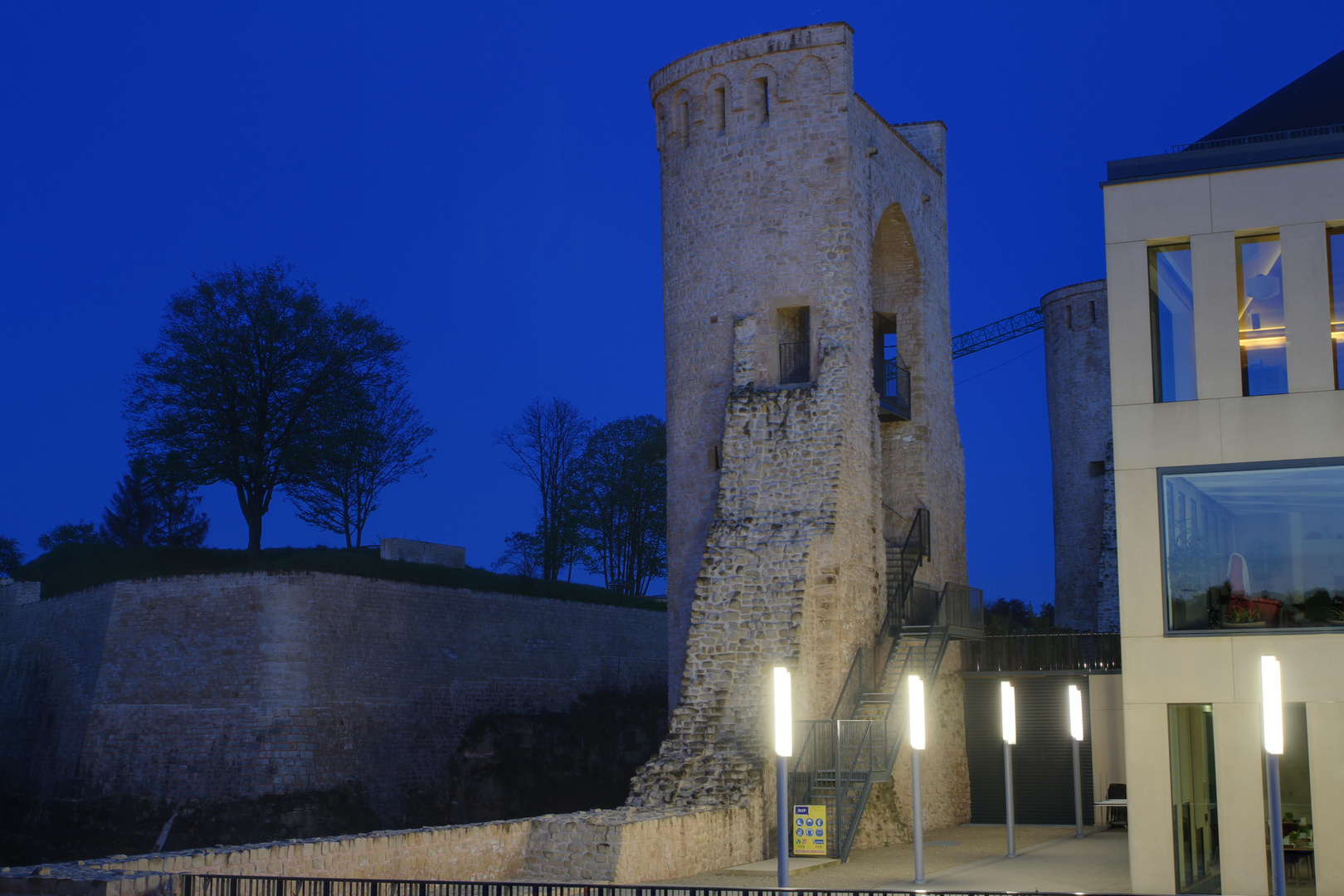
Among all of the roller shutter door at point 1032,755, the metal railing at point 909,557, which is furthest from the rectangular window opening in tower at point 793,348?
the roller shutter door at point 1032,755

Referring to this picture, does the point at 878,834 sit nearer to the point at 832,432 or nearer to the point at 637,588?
the point at 832,432

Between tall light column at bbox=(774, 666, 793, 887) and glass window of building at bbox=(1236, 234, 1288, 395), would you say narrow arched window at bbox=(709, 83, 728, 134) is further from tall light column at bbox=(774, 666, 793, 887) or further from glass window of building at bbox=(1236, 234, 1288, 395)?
tall light column at bbox=(774, 666, 793, 887)

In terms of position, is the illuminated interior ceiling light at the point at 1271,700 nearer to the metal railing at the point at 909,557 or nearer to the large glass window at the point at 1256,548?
the large glass window at the point at 1256,548

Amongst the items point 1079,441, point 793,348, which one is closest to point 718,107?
point 793,348

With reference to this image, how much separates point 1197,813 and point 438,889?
754cm

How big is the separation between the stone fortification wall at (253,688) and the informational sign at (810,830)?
1255 cm

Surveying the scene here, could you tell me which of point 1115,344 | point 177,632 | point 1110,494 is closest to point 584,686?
point 177,632

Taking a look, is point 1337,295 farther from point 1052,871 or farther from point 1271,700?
point 1052,871

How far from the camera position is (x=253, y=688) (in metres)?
26.1

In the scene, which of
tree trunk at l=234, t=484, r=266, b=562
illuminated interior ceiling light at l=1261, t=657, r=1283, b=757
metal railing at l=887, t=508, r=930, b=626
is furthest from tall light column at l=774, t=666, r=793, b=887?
tree trunk at l=234, t=484, r=266, b=562

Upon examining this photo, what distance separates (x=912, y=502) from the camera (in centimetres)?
2492

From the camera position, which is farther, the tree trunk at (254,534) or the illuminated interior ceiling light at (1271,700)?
the tree trunk at (254,534)

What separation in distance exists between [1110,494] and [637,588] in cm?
2007

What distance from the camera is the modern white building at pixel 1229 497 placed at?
12.8 meters
